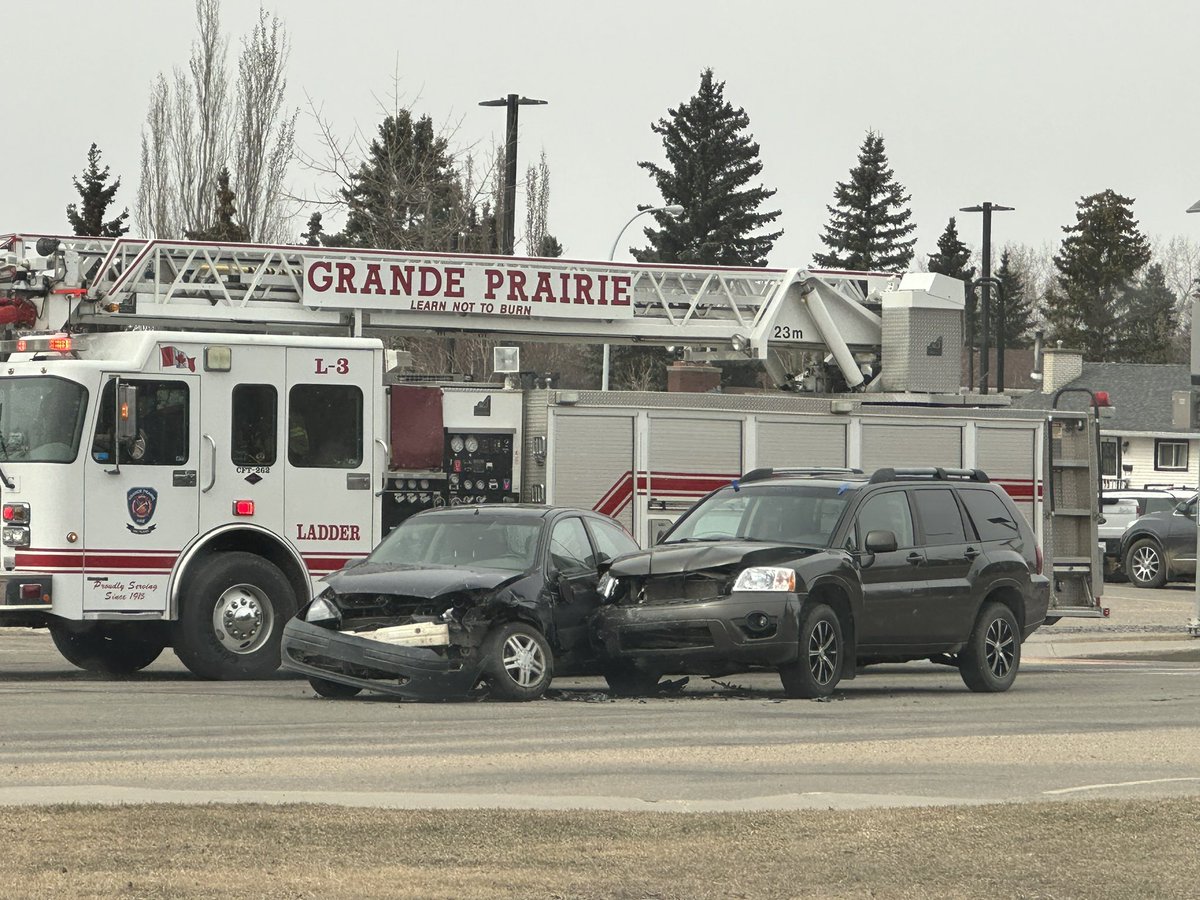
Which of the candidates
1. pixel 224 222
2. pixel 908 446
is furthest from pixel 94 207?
pixel 908 446

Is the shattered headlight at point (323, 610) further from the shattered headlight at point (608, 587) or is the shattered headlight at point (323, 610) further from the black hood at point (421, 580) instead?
the shattered headlight at point (608, 587)

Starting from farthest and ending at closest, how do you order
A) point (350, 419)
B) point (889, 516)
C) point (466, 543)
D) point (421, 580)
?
point (350, 419) < point (889, 516) < point (466, 543) < point (421, 580)

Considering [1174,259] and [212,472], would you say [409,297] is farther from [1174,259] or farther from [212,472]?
[1174,259]

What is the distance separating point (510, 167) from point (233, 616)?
2093 centimetres

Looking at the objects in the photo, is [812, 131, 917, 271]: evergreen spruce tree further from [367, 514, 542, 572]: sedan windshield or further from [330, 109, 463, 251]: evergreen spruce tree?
[367, 514, 542, 572]: sedan windshield

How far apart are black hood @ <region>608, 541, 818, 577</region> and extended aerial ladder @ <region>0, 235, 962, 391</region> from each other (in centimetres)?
535

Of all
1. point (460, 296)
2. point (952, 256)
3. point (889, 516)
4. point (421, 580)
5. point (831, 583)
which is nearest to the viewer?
point (421, 580)

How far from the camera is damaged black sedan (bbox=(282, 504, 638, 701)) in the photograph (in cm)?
1379

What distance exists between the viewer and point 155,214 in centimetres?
4600

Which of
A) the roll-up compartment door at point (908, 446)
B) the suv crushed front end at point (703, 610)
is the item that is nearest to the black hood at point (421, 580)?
the suv crushed front end at point (703, 610)

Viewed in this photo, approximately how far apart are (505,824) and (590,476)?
10.3 metres

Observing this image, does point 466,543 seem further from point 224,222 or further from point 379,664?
point 224,222

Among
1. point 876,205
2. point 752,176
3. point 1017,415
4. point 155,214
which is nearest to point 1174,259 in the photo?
point 876,205

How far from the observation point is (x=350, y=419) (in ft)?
55.0
